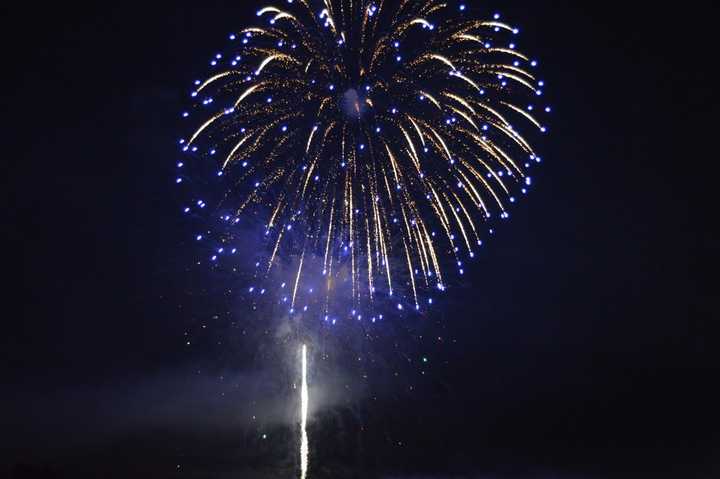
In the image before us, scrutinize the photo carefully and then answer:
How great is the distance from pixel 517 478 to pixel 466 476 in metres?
8.02

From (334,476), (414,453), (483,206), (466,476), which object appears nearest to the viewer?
(483,206)

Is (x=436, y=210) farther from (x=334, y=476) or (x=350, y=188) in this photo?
(x=334, y=476)

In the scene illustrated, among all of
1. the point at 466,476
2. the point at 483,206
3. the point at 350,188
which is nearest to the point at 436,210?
the point at 483,206

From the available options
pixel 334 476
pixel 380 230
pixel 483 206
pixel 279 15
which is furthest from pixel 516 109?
pixel 334 476

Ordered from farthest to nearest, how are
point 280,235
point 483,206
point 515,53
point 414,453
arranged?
1. point 414,453
2. point 280,235
3. point 483,206
4. point 515,53

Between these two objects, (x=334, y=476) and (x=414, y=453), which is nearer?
(x=334, y=476)

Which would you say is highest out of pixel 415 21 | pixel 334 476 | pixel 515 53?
pixel 415 21

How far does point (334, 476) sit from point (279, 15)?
45.4 meters

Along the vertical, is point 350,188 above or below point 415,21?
below

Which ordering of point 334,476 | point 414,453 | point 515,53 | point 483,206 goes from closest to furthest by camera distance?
point 515,53 → point 483,206 → point 334,476 → point 414,453

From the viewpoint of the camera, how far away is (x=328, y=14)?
2538cm

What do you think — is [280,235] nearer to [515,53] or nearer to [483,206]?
[483,206]

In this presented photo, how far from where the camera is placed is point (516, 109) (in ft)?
84.4

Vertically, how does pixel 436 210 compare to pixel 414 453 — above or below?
below
